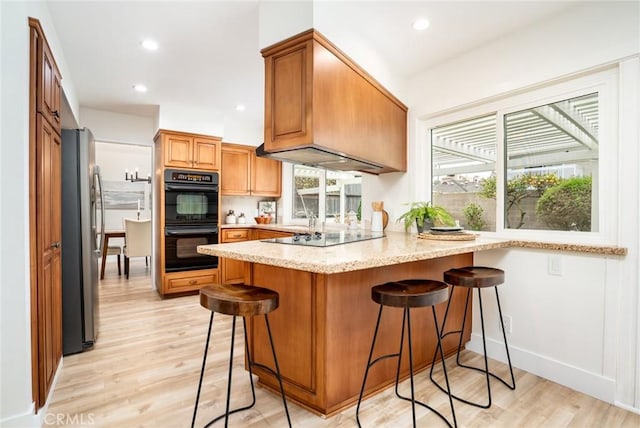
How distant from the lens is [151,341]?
2.89m

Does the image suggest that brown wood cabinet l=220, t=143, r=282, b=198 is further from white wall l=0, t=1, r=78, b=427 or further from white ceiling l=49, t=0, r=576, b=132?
white wall l=0, t=1, r=78, b=427

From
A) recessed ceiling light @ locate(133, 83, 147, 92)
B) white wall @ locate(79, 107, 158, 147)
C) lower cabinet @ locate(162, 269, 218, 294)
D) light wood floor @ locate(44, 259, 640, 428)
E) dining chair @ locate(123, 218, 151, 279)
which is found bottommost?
light wood floor @ locate(44, 259, 640, 428)

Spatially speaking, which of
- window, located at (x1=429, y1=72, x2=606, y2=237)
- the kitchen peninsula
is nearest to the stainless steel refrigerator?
the kitchen peninsula

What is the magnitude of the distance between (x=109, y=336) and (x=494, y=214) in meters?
3.65

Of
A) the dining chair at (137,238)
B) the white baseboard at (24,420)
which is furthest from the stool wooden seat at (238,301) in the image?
the dining chair at (137,238)

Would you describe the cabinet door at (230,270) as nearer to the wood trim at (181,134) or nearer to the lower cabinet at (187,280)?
the lower cabinet at (187,280)

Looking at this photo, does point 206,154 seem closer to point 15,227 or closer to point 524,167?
point 15,227

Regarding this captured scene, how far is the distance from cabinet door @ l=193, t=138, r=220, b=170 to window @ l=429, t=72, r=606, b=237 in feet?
9.88

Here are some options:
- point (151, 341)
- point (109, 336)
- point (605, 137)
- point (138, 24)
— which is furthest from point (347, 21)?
point (109, 336)

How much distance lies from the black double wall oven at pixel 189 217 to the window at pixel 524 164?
10.0ft

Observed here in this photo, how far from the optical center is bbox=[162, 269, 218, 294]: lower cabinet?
427 cm

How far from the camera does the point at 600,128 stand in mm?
2117

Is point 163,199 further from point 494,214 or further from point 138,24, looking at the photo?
point 494,214

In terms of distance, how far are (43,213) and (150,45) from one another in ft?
5.70
